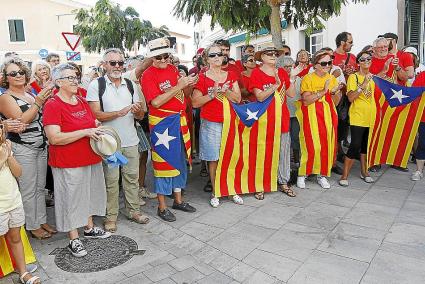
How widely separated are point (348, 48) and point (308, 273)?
4.32 meters

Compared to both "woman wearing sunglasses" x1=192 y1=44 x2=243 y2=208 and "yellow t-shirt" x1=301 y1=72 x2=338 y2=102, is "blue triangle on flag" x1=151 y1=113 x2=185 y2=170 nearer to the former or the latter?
"woman wearing sunglasses" x1=192 y1=44 x2=243 y2=208

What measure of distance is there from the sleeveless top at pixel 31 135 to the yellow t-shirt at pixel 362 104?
12.8 feet

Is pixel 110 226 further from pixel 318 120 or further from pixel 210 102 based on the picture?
pixel 318 120

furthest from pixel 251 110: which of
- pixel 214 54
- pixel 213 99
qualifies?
pixel 214 54

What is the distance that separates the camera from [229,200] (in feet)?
16.3

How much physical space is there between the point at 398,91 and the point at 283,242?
321cm

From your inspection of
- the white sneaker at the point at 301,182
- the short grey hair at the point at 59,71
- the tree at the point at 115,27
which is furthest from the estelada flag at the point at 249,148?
the tree at the point at 115,27

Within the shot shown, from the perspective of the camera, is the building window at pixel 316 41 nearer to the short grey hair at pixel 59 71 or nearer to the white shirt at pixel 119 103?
the white shirt at pixel 119 103

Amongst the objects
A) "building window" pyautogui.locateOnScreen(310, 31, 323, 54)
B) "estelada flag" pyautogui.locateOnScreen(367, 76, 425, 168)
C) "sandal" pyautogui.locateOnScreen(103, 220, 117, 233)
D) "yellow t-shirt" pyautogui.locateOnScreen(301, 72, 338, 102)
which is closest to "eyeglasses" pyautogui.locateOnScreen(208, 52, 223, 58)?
"yellow t-shirt" pyautogui.locateOnScreen(301, 72, 338, 102)

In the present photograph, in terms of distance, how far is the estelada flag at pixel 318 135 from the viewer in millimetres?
5109

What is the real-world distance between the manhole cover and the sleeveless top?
111 cm

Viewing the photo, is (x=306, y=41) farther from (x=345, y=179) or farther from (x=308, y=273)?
(x=308, y=273)

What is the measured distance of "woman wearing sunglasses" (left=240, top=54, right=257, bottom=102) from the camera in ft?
17.5

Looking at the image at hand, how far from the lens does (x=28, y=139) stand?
3.77 metres
